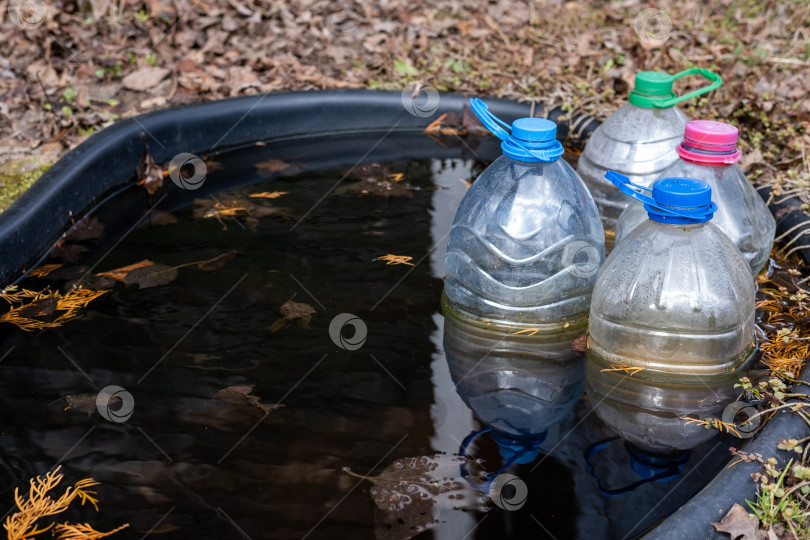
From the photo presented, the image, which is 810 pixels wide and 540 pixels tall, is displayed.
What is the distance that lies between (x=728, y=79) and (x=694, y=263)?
3067mm

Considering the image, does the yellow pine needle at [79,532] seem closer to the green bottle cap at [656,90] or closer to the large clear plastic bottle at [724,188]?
the large clear plastic bottle at [724,188]

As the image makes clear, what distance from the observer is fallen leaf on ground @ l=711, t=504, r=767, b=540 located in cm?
178

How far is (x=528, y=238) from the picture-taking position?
263 cm

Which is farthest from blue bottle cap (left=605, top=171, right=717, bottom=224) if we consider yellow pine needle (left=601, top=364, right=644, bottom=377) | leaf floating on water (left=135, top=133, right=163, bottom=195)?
leaf floating on water (left=135, top=133, right=163, bottom=195)

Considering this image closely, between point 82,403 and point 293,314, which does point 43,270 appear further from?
point 293,314

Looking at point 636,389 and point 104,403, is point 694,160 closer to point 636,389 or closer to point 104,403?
point 636,389

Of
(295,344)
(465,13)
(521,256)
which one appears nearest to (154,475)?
(295,344)

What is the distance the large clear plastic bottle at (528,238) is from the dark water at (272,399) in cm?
28

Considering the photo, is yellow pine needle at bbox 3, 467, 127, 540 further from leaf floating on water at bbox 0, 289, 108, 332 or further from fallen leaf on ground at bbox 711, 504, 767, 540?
fallen leaf on ground at bbox 711, 504, 767, 540

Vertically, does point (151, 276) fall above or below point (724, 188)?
below

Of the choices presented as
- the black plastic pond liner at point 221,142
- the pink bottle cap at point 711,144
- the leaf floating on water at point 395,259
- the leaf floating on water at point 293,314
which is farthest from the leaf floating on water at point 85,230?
the pink bottle cap at point 711,144

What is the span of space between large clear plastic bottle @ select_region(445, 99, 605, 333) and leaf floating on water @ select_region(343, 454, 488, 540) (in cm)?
74

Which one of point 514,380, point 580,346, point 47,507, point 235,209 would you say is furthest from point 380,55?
point 47,507

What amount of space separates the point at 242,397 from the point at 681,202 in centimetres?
149
